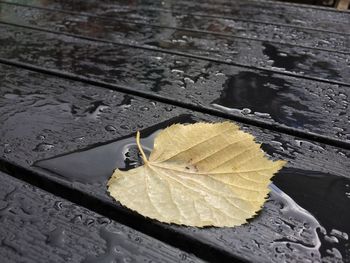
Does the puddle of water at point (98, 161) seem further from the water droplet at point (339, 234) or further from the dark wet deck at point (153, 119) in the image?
the water droplet at point (339, 234)

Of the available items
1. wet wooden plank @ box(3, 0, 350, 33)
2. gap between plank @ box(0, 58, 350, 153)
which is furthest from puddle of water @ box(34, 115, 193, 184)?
wet wooden plank @ box(3, 0, 350, 33)

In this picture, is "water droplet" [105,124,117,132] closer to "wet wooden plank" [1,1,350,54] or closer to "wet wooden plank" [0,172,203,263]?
"wet wooden plank" [0,172,203,263]

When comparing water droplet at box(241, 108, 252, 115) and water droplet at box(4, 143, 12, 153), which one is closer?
water droplet at box(4, 143, 12, 153)

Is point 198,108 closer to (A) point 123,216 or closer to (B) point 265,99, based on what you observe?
(B) point 265,99

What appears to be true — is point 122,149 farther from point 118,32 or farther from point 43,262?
point 118,32

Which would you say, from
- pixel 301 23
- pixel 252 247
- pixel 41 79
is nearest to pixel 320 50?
pixel 301 23
